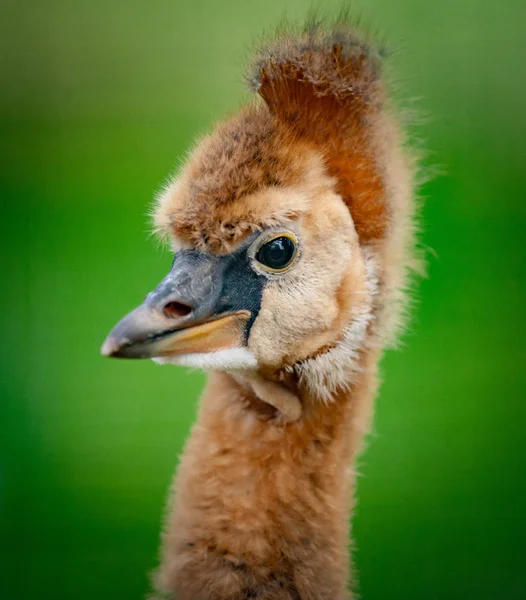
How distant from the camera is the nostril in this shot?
0.94 meters

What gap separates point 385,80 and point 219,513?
28.7 inches

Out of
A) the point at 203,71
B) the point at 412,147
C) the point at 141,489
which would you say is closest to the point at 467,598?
the point at 141,489

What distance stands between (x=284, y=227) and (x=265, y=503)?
0.42m

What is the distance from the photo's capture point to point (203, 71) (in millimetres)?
1381

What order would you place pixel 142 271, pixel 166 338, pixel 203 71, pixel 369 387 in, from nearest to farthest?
1. pixel 166 338
2. pixel 369 387
3. pixel 203 71
4. pixel 142 271

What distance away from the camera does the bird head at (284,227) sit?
977mm

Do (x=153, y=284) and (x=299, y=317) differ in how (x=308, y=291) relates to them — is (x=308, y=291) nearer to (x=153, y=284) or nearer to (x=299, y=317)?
(x=299, y=317)

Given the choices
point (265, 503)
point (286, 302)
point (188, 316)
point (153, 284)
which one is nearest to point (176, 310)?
point (188, 316)

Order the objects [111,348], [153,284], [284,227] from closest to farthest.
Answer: [111,348], [284,227], [153,284]

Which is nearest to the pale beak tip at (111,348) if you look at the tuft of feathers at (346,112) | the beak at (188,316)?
the beak at (188,316)

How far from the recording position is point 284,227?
3.27 feet

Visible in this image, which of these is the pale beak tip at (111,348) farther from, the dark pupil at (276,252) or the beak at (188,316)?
the dark pupil at (276,252)

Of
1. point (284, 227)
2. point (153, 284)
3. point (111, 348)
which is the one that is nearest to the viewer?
point (111, 348)

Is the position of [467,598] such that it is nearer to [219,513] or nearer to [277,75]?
[219,513]
